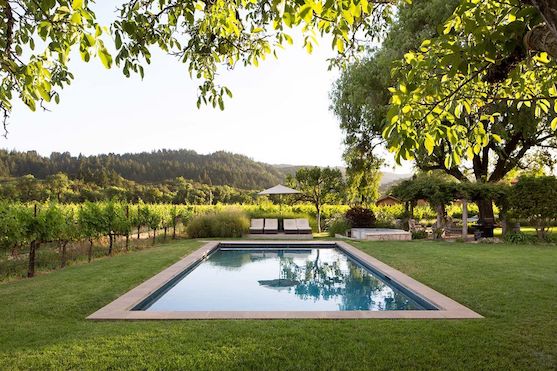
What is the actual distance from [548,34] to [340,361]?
2.81 meters

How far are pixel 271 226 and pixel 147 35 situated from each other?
14.1 metres

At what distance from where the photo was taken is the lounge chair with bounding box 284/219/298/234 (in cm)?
1661

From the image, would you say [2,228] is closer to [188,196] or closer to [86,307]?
[86,307]

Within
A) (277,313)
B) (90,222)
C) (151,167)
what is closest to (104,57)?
(277,313)

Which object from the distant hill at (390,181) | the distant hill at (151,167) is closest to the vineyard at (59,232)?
the distant hill at (390,181)

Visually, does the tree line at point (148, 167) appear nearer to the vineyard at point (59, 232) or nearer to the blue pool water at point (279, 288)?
the vineyard at point (59, 232)

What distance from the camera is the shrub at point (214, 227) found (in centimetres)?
1609

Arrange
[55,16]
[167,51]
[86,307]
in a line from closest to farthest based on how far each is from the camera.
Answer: [55,16]
[167,51]
[86,307]

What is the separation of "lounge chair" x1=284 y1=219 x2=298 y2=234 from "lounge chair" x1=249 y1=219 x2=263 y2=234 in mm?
1047

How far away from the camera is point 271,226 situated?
55.2ft

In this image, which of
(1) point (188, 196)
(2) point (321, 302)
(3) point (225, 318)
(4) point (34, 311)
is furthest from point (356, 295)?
(1) point (188, 196)

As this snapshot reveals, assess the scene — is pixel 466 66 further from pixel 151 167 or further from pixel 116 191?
pixel 151 167

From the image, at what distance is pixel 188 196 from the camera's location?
161 ft

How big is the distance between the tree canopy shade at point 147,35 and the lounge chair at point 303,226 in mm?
12949
